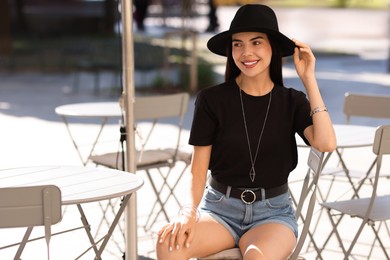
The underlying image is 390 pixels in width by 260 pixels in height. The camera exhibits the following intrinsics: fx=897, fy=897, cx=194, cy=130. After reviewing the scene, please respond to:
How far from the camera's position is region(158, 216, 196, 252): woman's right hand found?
3582 mm

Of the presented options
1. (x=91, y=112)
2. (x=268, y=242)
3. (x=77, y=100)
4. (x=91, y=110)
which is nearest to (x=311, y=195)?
(x=268, y=242)

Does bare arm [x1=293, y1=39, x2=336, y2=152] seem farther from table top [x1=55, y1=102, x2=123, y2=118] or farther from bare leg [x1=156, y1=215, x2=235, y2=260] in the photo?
table top [x1=55, y1=102, x2=123, y2=118]

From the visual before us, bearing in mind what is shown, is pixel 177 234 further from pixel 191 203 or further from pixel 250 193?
pixel 250 193

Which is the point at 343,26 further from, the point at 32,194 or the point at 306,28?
the point at 32,194

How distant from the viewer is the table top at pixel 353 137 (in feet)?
16.8

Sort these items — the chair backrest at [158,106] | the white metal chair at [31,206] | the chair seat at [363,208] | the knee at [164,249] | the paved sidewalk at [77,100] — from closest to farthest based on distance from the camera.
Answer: the white metal chair at [31,206] → the knee at [164,249] → the chair seat at [363,208] → the chair backrest at [158,106] → the paved sidewalk at [77,100]

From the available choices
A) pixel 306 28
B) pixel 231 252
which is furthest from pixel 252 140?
pixel 306 28

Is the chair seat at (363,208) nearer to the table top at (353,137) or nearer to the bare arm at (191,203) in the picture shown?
the table top at (353,137)

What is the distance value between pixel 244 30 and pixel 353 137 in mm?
1671

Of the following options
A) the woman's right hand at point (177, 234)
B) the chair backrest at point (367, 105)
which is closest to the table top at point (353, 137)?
the chair backrest at point (367, 105)

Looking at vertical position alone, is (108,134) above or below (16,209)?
below

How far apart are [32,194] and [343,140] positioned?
7.95 ft

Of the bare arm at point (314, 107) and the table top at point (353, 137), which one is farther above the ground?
the bare arm at point (314, 107)

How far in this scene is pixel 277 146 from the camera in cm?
397
